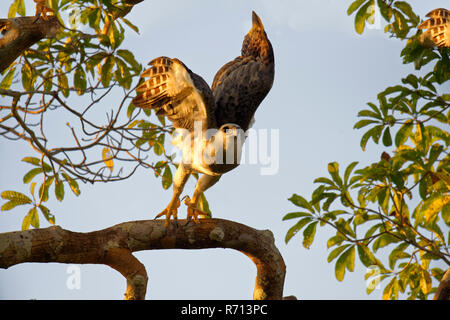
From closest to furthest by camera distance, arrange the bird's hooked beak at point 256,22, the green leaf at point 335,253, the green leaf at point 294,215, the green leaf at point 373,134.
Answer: the bird's hooked beak at point 256,22, the green leaf at point 294,215, the green leaf at point 335,253, the green leaf at point 373,134

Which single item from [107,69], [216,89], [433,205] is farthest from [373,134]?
[107,69]

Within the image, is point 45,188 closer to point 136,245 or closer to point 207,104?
point 136,245

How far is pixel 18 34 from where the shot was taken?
2539 millimetres

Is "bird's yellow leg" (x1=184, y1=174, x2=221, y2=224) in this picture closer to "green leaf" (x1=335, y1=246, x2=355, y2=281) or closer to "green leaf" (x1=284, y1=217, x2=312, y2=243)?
"green leaf" (x1=284, y1=217, x2=312, y2=243)

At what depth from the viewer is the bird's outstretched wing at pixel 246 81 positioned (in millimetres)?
A: 3012

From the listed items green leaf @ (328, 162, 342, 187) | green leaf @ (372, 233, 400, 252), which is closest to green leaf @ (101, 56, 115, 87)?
green leaf @ (328, 162, 342, 187)

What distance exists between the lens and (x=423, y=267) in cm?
404

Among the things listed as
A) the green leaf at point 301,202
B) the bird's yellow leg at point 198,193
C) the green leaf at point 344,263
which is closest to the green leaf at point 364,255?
the green leaf at point 344,263

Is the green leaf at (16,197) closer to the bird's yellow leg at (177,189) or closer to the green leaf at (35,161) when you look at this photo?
the green leaf at (35,161)

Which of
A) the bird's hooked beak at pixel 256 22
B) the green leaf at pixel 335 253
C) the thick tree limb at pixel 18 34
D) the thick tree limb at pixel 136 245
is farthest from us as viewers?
the green leaf at pixel 335 253

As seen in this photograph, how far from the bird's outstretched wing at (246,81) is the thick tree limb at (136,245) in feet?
2.12
